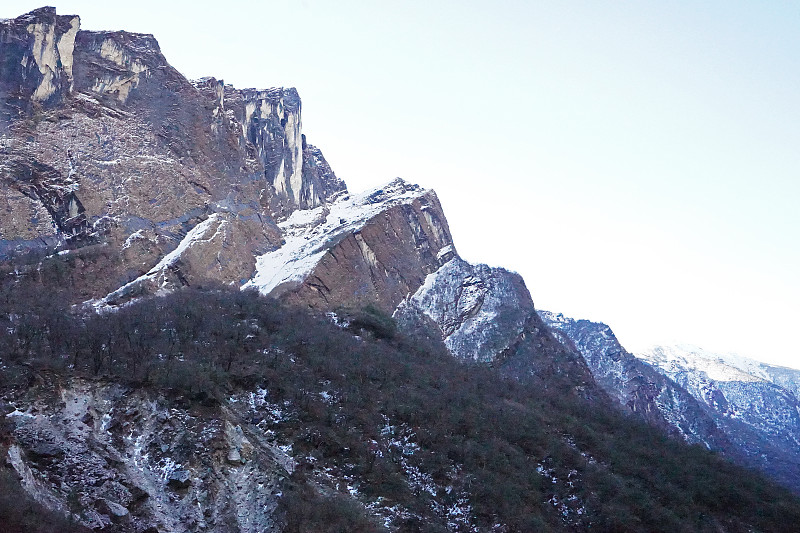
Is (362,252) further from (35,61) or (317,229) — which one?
(35,61)

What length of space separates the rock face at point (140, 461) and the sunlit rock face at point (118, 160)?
39449 millimetres

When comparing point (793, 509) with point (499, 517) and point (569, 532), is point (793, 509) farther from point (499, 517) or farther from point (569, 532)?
point (499, 517)

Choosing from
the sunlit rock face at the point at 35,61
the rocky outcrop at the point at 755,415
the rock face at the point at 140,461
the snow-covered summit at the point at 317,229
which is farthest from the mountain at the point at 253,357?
the rocky outcrop at the point at 755,415

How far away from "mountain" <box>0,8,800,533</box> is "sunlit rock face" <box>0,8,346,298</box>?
1.02 ft

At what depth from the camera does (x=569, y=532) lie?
133 ft

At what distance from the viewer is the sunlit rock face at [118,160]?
261 ft

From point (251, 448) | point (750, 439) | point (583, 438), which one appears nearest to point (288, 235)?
point (583, 438)

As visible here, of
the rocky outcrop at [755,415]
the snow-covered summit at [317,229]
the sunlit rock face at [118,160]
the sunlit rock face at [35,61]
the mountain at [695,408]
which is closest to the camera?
the sunlit rock face at [118,160]

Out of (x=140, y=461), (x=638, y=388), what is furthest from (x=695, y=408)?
(x=140, y=461)

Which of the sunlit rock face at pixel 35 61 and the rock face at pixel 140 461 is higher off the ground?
the sunlit rock face at pixel 35 61

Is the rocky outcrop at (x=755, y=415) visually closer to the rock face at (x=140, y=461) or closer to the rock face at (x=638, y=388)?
the rock face at (x=638, y=388)

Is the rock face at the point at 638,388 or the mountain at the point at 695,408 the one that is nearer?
the rock face at the point at 638,388

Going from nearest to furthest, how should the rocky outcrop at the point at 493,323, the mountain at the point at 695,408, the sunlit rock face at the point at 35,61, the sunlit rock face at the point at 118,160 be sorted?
the sunlit rock face at the point at 118,160
the sunlit rock face at the point at 35,61
the rocky outcrop at the point at 493,323
the mountain at the point at 695,408

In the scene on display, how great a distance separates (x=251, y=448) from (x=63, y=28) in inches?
3058
